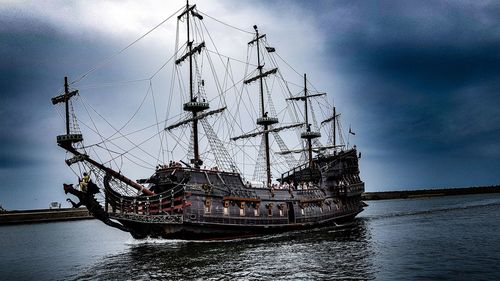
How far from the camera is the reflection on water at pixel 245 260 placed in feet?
57.3

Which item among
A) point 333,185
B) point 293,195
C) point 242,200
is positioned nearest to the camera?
point 242,200

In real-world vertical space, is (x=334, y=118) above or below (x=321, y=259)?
above

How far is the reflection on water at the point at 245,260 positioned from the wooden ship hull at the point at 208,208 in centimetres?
133

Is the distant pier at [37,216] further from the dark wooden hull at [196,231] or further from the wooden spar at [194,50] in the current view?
the wooden spar at [194,50]

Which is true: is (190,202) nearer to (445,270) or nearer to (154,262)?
(154,262)

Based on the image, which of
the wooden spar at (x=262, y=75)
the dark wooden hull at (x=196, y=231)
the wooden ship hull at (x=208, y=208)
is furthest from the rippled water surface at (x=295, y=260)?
the wooden spar at (x=262, y=75)

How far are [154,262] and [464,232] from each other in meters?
22.8

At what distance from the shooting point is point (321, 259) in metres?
20.6

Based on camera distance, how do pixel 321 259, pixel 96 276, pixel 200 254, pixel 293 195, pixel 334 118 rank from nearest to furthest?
pixel 96 276 < pixel 321 259 < pixel 200 254 < pixel 293 195 < pixel 334 118

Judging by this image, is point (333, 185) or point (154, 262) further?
point (333, 185)

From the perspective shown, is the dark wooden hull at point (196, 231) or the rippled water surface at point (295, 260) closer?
the rippled water surface at point (295, 260)

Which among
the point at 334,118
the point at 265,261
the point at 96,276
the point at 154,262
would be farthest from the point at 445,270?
the point at 334,118

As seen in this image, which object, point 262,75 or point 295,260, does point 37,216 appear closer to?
point 262,75

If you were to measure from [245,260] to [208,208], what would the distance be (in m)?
8.76
